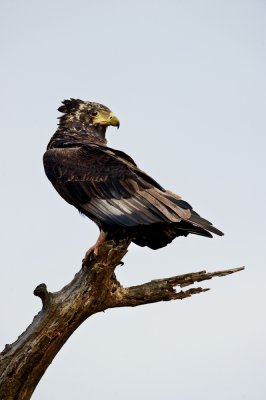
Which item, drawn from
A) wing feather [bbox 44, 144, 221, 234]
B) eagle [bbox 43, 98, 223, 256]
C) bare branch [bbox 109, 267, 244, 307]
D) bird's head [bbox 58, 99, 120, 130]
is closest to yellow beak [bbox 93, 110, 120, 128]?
bird's head [bbox 58, 99, 120, 130]

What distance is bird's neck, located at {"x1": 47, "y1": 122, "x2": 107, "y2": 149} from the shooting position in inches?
393

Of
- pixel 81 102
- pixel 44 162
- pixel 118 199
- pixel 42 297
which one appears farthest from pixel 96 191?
pixel 81 102

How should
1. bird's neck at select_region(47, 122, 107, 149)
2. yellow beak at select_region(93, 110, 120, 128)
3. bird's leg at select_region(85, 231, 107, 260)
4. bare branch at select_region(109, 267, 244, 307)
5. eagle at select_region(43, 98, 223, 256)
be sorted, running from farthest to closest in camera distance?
yellow beak at select_region(93, 110, 120, 128), bird's neck at select_region(47, 122, 107, 149), eagle at select_region(43, 98, 223, 256), bare branch at select_region(109, 267, 244, 307), bird's leg at select_region(85, 231, 107, 260)

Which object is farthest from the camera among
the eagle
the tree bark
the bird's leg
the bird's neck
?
the bird's neck

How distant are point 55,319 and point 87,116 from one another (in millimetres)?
4217

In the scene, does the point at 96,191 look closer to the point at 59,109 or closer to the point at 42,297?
the point at 42,297

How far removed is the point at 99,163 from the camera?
9141 mm

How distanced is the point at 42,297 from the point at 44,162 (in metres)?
2.41

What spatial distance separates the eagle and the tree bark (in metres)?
0.25

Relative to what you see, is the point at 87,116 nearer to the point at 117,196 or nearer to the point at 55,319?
the point at 117,196

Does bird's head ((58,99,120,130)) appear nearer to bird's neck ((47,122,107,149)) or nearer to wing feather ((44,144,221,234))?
bird's neck ((47,122,107,149))

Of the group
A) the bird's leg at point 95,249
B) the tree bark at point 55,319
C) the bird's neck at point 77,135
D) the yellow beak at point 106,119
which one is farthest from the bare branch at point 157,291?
the yellow beak at point 106,119

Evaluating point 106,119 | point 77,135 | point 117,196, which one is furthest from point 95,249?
point 106,119

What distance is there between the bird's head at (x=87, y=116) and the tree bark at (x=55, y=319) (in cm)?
336
